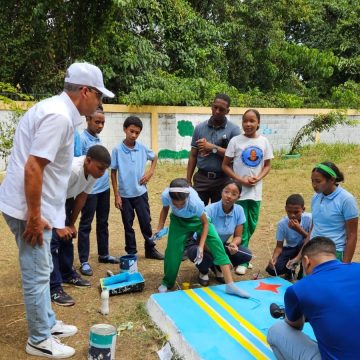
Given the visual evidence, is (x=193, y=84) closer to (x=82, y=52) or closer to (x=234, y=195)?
(x=82, y=52)

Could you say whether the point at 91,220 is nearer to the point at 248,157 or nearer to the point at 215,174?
the point at 215,174

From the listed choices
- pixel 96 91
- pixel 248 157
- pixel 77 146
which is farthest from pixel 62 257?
pixel 248 157

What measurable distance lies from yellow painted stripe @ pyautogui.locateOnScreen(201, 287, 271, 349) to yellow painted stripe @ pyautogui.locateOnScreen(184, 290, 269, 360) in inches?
3.9

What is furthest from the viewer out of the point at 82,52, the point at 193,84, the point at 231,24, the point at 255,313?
the point at 231,24

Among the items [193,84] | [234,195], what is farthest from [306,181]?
[234,195]

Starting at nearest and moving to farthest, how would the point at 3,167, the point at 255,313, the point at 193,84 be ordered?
the point at 255,313 → the point at 3,167 → the point at 193,84

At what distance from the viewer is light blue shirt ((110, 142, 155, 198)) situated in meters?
4.70

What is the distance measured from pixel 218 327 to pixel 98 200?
6.57 feet

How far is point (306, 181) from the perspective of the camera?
9.70 meters

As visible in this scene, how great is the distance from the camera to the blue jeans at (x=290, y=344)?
100 inches

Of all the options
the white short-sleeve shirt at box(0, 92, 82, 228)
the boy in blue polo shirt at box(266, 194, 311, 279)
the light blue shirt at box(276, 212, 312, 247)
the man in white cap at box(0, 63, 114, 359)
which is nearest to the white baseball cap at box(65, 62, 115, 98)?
the man in white cap at box(0, 63, 114, 359)

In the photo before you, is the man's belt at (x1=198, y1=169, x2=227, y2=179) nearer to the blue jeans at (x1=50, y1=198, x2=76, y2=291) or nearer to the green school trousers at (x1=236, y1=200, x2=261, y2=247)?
the green school trousers at (x1=236, y1=200, x2=261, y2=247)

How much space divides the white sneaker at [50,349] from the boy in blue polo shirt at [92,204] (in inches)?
59.1

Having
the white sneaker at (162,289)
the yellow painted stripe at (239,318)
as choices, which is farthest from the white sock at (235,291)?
the white sneaker at (162,289)
